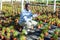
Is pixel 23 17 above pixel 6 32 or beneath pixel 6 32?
above

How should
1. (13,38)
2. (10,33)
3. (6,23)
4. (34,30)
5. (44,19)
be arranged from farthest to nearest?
(44,19)
(6,23)
(34,30)
(10,33)
(13,38)

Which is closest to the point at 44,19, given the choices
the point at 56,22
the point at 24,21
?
the point at 56,22

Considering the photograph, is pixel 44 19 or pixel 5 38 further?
pixel 44 19

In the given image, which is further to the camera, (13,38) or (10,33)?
(10,33)

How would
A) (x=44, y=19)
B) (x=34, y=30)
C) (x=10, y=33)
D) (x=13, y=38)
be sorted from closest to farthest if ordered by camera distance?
(x=13, y=38) < (x=10, y=33) < (x=34, y=30) < (x=44, y=19)

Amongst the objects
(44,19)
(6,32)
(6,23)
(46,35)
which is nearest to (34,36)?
(46,35)

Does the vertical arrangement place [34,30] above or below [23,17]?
below

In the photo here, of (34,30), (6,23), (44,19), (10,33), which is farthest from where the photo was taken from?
(44,19)

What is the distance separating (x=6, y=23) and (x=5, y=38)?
9.60ft

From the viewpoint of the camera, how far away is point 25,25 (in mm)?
7797

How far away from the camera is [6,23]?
389 inches

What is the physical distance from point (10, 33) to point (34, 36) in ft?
2.83

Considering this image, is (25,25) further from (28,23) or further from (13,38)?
(13,38)

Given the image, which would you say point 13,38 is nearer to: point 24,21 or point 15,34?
point 15,34
